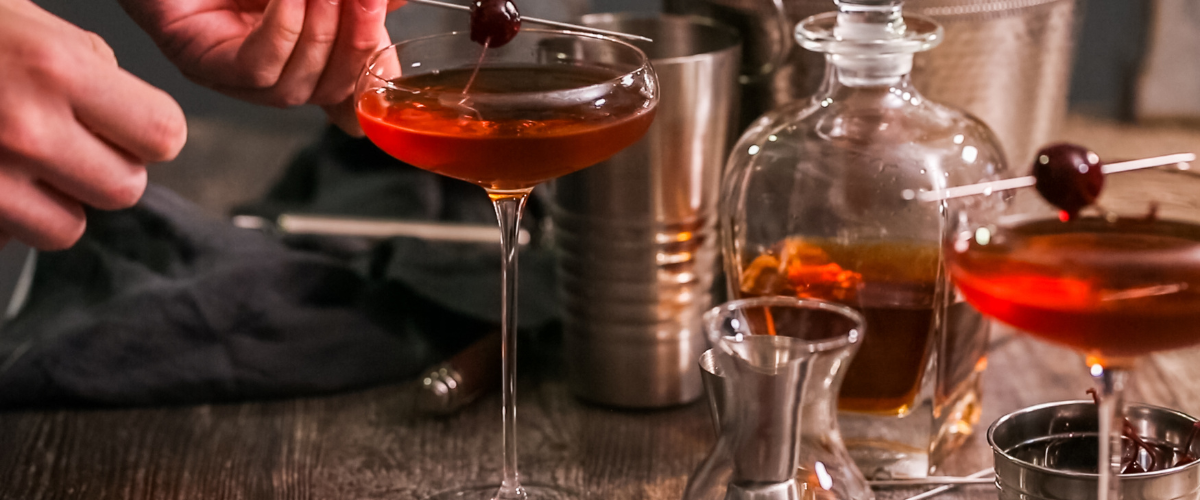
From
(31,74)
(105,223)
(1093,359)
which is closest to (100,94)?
(31,74)

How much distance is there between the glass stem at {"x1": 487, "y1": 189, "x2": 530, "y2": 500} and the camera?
103 centimetres

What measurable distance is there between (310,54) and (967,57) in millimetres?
740

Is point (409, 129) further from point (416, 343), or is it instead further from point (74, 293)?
point (74, 293)

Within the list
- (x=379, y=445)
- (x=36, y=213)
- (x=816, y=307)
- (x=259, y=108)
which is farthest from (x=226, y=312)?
(x=259, y=108)

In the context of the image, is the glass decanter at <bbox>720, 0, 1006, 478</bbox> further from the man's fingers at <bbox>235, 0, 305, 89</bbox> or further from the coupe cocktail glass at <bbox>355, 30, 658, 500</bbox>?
the man's fingers at <bbox>235, 0, 305, 89</bbox>

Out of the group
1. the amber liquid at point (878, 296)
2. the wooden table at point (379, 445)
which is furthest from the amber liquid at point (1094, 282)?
the wooden table at point (379, 445)

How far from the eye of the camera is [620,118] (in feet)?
3.14

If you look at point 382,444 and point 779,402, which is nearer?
point 779,402

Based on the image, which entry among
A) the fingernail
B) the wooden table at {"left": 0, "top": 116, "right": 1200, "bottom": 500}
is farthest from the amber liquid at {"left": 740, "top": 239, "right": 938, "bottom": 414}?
the fingernail

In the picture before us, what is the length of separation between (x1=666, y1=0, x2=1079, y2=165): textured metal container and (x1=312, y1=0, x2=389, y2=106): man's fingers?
0.45m

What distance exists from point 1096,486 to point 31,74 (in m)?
0.83

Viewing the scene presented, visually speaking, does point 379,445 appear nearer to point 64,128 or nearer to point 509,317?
point 509,317

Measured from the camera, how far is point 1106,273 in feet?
2.37

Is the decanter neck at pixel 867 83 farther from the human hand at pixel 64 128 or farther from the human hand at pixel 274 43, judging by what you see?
the human hand at pixel 64 128
